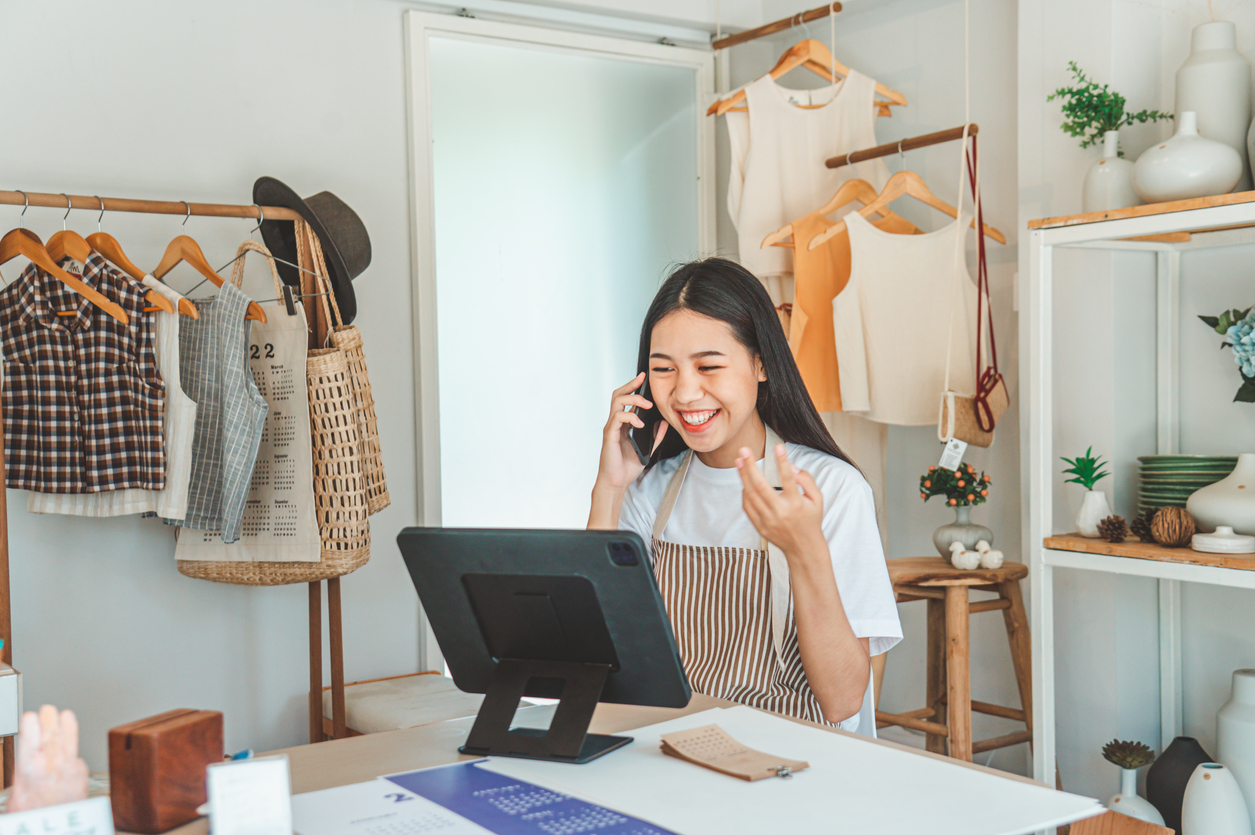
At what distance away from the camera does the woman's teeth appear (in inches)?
73.0

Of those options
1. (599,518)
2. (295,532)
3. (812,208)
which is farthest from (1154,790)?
(295,532)

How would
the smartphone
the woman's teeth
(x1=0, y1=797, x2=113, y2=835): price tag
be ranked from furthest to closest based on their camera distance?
the smartphone, the woman's teeth, (x1=0, y1=797, x2=113, y2=835): price tag

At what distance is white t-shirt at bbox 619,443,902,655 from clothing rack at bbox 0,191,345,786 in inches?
43.8

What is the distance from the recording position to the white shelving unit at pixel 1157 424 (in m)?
2.27

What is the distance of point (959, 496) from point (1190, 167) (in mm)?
909

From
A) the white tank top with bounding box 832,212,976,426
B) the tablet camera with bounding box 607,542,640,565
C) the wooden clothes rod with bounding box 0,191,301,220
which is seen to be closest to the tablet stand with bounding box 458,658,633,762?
the tablet camera with bounding box 607,542,640,565

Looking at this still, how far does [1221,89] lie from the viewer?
2.47 metres

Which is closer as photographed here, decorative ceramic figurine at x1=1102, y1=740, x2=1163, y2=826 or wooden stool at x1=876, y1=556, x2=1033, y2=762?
decorative ceramic figurine at x1=1102, y1=740, x2=1163, y2=826

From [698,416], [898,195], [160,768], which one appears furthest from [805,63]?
[160,768]

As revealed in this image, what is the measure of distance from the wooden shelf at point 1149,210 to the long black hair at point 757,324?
0.93 metres

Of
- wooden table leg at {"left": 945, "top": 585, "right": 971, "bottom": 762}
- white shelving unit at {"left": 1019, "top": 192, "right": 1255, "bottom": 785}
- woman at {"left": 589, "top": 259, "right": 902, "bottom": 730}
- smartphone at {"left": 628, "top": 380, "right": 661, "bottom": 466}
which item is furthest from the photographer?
wooden table leg at {"left": 945, "top": 585, "right": 971, "bottom": 762}

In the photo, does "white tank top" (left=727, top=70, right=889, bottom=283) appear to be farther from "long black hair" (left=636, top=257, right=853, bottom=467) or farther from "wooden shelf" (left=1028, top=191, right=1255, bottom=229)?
"long black hair" (left=636, top=257, right=853, bottom=467)

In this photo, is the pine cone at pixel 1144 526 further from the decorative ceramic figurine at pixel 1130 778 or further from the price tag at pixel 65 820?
the price tag at pixel 65 820

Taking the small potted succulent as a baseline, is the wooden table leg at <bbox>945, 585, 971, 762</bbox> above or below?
below
